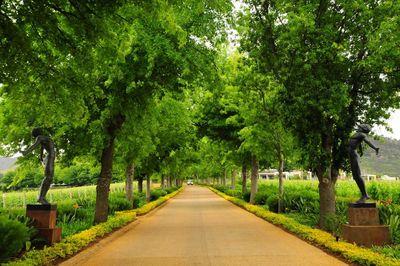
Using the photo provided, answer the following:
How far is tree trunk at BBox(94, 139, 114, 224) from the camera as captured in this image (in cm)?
1661

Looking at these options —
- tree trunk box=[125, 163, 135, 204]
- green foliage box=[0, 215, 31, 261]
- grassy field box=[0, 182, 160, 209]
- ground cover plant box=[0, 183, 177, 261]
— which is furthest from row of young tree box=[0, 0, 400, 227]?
grassy field box=[0, 182, 160, 209]

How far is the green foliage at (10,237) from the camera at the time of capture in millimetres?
8532

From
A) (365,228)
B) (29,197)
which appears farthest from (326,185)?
(29,197)

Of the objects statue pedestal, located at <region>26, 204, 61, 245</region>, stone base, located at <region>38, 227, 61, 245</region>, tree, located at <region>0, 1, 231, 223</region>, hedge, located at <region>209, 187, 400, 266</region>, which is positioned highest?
tree, located at <region>0, 1, 231, 223</region>

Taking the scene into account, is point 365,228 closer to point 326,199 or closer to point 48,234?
point 326,199

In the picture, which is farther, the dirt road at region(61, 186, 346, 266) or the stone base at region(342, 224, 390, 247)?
the stone base at region(342, 224, 390, 247)

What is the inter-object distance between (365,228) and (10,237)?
28.1ft

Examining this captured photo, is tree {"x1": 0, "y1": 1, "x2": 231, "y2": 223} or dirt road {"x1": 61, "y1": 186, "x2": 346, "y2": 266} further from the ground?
tree {"x1": 0, "y1": 1, "x2": 231, "y2": 223}

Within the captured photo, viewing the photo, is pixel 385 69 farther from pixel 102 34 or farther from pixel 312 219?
pixel 102 34

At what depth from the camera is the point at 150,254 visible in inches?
414

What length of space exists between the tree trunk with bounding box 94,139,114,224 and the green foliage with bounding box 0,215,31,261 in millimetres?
7463

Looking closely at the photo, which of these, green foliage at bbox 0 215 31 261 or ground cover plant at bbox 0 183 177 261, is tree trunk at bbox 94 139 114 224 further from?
green foliage at bbox 0 215 31 261

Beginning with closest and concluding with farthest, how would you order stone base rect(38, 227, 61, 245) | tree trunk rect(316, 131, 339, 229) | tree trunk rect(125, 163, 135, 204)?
stone base rect(38, 227, 61, 245)
tree trunk rect(316, 131, 339, 229)
tree trunk rect(125, 163, 135, 204)

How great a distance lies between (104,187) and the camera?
17.0 metres
